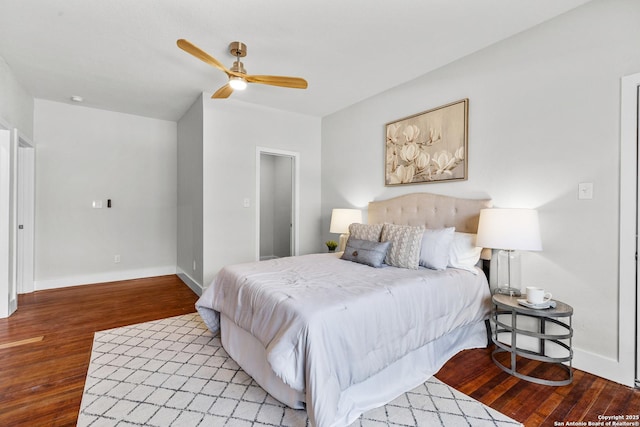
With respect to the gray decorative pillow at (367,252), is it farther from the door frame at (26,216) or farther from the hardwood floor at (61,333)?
the door frame at (26,216)

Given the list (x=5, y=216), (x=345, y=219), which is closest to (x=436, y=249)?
(x=345, y=219)

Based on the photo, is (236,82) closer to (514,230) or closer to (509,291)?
(514,230)

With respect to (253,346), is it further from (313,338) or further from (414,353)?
(414,353)

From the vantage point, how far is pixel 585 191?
87.0 inches

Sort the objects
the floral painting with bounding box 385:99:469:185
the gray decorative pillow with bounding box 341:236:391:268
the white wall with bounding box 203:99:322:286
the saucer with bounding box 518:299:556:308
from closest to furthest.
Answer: the saucer with bounding box 518:299:556:308
the gray decorative pillow with bounding box 341:236:391:268
the floral painting with bounding box 385:99:469:185
the white wall with bounding box 203:99:322:286

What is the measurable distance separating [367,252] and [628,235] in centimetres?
182

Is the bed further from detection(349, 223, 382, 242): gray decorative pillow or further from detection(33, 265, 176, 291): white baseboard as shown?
detection(33, 265, 176, 291): white baseboard

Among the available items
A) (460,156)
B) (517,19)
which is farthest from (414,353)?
(517,19)

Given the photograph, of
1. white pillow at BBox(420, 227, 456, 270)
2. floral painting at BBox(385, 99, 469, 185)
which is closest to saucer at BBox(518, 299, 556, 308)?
A: white pillow at BBox(420, 227, 456, 270)

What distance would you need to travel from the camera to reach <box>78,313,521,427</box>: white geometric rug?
1.67 metres

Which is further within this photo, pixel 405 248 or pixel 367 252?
pixel 367 252

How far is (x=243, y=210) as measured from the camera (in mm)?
4211

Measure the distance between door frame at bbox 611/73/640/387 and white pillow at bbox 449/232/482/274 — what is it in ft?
3.06

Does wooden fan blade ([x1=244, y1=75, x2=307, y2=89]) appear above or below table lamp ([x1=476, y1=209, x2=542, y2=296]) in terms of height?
above
